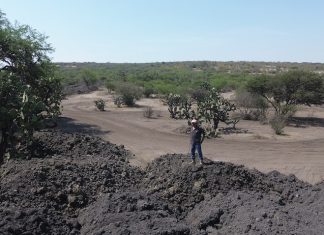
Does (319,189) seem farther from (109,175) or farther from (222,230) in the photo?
(109,175)

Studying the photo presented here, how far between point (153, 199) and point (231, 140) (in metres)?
13.8

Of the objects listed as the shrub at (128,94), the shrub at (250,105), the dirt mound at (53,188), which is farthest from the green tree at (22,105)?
the shrub at (128,94)

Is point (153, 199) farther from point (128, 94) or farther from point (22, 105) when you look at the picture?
point (128, 94)

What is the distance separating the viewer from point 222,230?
11477 millimetres

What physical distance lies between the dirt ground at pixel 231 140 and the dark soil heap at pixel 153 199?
367 centimetres

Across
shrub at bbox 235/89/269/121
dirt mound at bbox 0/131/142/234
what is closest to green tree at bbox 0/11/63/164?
dirt mound at bbox 0/131/142/234

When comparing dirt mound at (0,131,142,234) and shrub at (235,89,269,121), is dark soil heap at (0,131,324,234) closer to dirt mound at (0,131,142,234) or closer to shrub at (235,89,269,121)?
dirt mound at (0,131,142,234)

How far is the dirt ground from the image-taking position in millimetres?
20750

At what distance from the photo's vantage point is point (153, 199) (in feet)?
42.7

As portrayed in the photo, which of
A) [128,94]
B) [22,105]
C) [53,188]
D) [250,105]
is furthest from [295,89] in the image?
[22,105]

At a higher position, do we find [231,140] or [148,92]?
[231,140]

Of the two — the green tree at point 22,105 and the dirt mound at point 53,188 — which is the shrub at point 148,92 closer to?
the green tree at point 22,105

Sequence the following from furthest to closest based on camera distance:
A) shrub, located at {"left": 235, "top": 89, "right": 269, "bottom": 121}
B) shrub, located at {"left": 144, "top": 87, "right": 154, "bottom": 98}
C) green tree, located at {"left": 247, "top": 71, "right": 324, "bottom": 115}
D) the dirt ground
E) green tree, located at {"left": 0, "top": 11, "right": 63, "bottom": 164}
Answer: shrub, located at {"left": 144, "top": 87, "right": 154, "bottom": 98} → green tree, located at {"left": 247, "top": 71, "right": 324, "bottom": 115} → shrub, located at {"left": 235, "top": 89, "right": 269, "bottom": 121} → the dirt ground → green tree, located at {"left": 0, "top": 11, "right": 63, "bottom": 164}

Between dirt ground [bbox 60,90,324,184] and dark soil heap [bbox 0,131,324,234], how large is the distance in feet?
12.1
